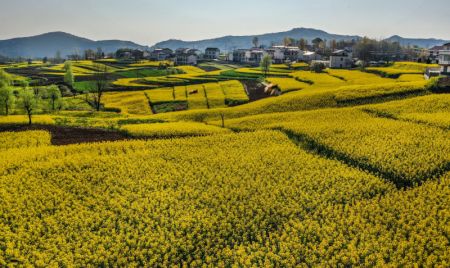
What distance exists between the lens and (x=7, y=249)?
21.5m

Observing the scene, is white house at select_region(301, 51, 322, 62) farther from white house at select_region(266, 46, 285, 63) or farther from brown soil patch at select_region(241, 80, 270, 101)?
brown soil patch at select_region(241, 80, 270, 101)

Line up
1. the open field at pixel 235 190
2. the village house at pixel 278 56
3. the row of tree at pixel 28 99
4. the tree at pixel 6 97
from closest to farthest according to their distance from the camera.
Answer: the open field at pixel 235 190, the row of tree at pixel 28 99, the tree at pixel 6 97, the village house at pixel 278 56

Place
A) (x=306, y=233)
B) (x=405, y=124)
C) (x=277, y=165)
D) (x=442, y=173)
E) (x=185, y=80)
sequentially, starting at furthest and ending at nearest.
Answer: (x=185, y=80) < (x=405, y=124) < (x=277, y=165) < (x=442, y=173) < (x=306, y=233)

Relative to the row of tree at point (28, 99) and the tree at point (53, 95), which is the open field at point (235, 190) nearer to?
the row of tree at point (28, 99)

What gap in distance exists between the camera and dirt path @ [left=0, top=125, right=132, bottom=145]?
141ft

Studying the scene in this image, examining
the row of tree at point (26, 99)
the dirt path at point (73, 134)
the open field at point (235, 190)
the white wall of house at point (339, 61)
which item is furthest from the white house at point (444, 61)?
the row of tree at point (26, 99)

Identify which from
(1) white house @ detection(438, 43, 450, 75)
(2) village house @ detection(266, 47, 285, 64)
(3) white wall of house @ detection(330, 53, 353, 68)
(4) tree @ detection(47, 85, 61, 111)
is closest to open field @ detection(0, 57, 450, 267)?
(4) tree @ detection(47, 85, 61, 111)

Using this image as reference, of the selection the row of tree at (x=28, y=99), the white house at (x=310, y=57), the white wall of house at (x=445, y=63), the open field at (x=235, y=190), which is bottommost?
the open field at (x=235, y=190)

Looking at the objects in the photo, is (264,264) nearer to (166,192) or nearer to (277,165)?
(166,192)

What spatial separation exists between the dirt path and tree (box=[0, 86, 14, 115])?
59.1 ft

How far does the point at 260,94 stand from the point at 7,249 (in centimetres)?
6544

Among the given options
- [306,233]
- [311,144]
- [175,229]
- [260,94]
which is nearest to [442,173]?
[311,144]

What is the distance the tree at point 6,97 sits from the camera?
207 feet

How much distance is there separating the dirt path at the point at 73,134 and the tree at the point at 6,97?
1801 centimetres
